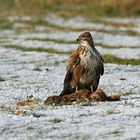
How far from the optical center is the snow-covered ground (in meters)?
11.0

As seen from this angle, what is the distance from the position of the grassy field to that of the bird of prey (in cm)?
2966

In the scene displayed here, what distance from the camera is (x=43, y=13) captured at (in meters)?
47.4

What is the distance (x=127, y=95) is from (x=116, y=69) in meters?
5.68

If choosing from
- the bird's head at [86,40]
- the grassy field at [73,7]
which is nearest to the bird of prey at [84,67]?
the bird's head at [86,40]

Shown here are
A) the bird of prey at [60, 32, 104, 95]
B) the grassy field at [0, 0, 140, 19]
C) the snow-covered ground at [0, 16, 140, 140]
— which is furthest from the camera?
the grassy field at [0, 0, 140, 19]

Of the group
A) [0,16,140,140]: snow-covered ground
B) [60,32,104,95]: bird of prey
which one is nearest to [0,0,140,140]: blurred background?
[0,16,140,140]: snow-covered ground

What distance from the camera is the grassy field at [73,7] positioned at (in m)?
44.9

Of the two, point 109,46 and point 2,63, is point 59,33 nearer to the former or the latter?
point 109,46

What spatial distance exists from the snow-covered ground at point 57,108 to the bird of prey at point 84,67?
0.69m

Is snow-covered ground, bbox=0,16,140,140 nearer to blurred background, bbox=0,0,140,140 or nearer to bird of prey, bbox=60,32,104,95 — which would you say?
blurred background, bbox=0,0,140,140

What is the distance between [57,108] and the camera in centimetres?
1291

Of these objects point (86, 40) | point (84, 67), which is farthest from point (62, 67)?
point (84, 67)

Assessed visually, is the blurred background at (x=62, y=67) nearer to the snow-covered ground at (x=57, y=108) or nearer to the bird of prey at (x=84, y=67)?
the snow-covered ground at (x=57, y=108)

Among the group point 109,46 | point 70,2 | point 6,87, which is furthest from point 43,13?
point 6,87
